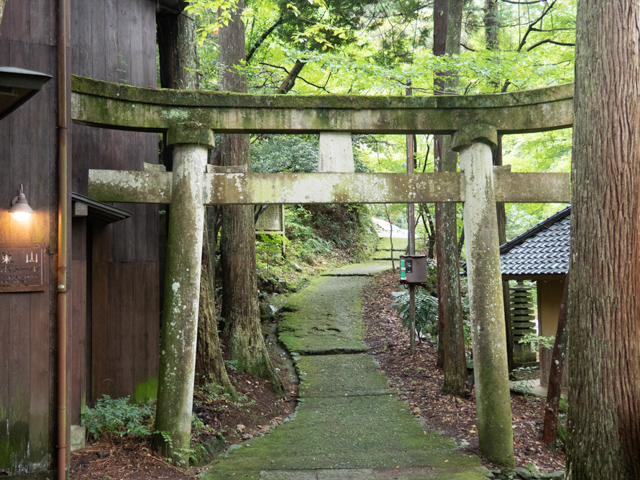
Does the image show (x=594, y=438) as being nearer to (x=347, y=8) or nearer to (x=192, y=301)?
(x=192, y=301)

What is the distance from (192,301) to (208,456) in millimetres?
2061

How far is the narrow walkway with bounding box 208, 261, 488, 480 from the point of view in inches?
247

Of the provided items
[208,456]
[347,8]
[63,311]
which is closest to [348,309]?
[347,8]

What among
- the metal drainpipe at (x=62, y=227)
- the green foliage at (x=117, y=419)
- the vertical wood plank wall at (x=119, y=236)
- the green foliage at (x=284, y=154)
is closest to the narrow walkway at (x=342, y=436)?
the green foliage at (x=117, y=419)

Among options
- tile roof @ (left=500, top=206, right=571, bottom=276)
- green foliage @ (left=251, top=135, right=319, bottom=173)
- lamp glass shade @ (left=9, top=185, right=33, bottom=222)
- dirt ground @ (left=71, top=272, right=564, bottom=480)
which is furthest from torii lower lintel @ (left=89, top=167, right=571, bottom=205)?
green foliage @ (left=251, top=135, right=319, bottom=173)

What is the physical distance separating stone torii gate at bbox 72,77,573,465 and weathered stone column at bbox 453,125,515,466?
0.5 inches

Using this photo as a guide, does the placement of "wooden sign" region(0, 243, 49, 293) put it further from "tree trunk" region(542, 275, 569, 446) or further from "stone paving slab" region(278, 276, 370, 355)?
"stone paving slab" region(278, 276, 370, 355)

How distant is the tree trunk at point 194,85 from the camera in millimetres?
8633

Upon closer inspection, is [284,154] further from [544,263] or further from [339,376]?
[544,263]

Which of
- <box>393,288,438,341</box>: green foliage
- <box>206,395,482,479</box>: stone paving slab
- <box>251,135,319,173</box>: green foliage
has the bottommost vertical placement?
<box>206,395,482,479</box>: stone paving slab

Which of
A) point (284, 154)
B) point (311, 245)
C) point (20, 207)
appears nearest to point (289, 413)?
point (20, 207)

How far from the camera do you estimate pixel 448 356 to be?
9891 mm

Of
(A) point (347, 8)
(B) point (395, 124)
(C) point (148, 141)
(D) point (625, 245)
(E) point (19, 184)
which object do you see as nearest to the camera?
(D) point (625, 245)

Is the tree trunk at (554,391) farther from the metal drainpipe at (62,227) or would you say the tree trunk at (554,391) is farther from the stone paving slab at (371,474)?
the metal drainpipe at (62,227)
